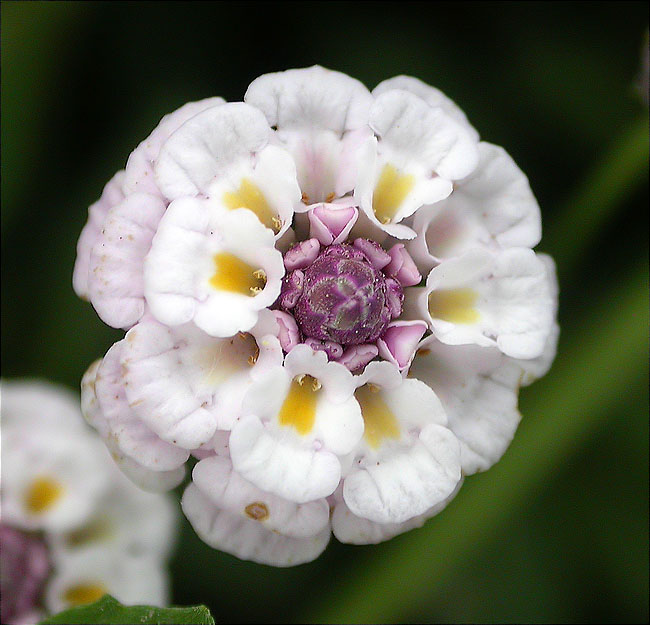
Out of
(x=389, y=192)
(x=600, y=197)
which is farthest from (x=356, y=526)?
(x=600, y=197)

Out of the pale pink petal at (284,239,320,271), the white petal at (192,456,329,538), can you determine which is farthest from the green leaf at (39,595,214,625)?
the pale pink petal at (284,239,320,271)

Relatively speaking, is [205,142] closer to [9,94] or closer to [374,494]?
[374,494]

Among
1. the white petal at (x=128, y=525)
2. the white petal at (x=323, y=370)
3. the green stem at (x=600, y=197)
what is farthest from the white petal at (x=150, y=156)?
the green stem at (x=600, y=197)

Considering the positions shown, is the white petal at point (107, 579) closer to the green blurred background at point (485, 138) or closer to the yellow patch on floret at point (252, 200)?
the green blurred background at point (485, 138)

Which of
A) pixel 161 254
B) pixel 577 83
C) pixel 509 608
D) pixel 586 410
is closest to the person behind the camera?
pixel 161 254

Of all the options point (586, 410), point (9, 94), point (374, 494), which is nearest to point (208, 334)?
point (374, 494)

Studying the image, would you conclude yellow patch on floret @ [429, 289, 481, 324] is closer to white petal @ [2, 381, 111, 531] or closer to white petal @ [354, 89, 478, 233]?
white petal @ [354, 89, 478, 233]

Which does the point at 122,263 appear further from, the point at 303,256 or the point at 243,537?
the point at 243,537
